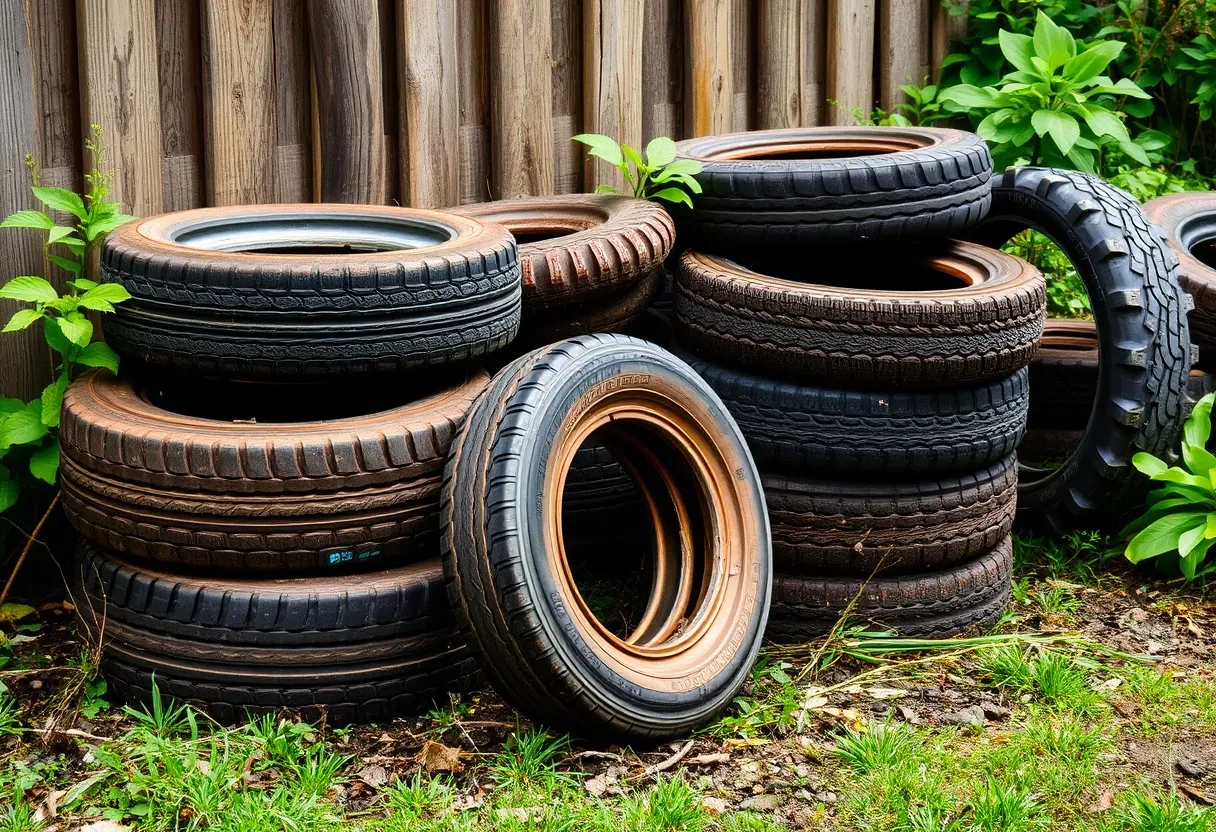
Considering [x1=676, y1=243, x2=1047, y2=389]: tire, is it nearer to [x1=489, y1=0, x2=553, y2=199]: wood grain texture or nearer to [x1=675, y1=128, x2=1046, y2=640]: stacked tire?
[x1=675, y1=128, x2=1046, y2=640]: stacked tire

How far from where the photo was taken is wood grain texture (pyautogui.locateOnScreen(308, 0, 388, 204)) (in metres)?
4.16

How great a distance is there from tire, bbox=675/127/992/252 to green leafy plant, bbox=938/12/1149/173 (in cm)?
129

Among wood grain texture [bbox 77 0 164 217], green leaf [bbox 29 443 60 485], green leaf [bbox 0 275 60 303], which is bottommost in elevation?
green leaf [bbox 29 443 60 485]

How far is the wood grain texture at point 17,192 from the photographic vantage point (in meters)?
3.55

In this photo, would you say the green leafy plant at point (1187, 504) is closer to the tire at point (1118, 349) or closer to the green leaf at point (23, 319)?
the tire at point (1118, 349)

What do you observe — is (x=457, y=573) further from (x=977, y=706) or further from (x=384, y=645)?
(x=977, y=706)

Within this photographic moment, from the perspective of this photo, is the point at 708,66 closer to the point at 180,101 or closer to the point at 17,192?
the point at 180,101

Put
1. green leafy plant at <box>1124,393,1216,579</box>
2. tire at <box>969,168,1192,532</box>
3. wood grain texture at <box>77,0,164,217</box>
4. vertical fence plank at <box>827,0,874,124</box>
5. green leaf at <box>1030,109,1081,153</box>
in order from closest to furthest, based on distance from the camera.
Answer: wood grain texture at <box>77,0,164,217</box> → green leafy plant at <box>1124,393,1216,579</box> → tire at <box>969,168,1192,532</box> → green leaf at <box>1030,109,1081,153</box> → vertical fence plank at <box>827,0,874,124</box>

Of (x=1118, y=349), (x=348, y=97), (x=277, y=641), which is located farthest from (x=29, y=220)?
(x=1118, y=349)

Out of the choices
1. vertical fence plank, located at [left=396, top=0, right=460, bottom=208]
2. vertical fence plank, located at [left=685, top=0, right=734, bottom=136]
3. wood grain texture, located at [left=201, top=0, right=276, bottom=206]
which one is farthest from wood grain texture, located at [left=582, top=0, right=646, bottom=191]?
wood grain texture, located at [left=201, top=0, right=276, bottom=206]

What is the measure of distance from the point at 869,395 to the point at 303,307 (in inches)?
63.9

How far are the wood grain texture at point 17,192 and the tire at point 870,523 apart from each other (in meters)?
2.22

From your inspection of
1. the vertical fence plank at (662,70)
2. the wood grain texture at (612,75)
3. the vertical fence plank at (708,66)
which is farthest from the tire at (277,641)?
the vertical fence plank at (708,66)

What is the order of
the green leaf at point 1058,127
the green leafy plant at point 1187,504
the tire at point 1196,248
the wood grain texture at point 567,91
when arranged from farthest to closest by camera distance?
the green leaf at point 1058,127 < the wood grain texture at point 567,91 < the tire at point 1196,248 < the green leafy plant at point 1187,504
